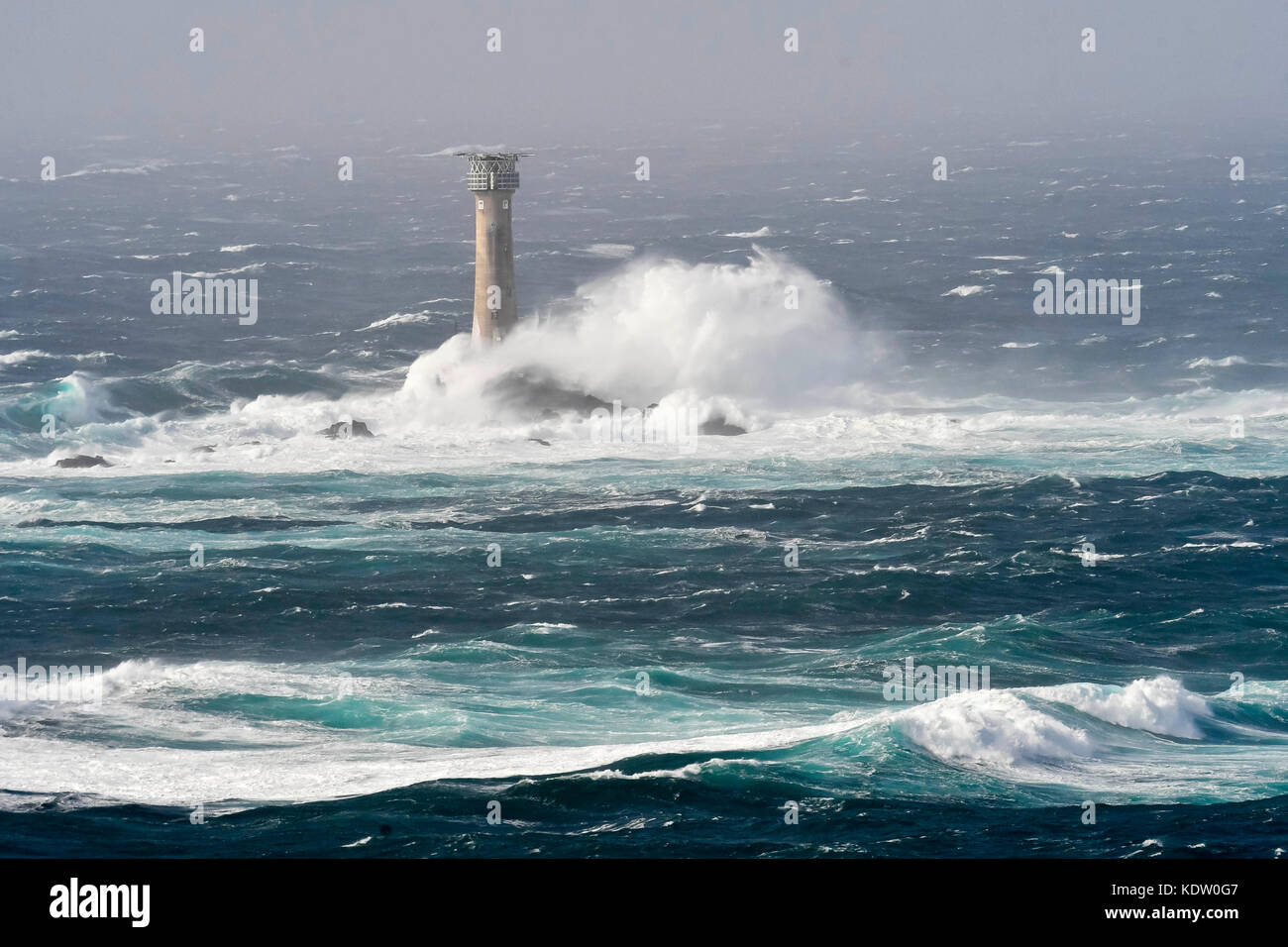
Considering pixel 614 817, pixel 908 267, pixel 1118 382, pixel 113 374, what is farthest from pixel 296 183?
pixel 614 817

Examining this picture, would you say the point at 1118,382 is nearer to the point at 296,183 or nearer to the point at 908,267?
the point at 908,267

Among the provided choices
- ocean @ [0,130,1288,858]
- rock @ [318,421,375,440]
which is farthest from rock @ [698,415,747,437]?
rock @ [318,421,375,440]
